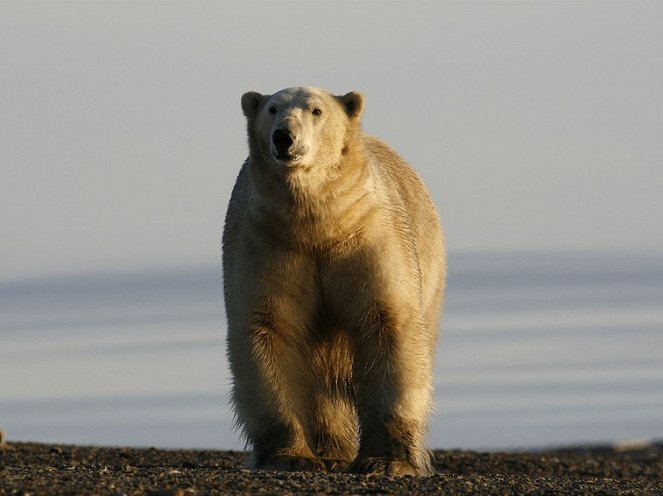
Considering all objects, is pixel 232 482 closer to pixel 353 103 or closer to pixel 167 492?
pixel 167 492

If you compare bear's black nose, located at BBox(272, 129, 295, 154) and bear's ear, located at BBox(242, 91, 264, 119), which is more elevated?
bear's ear, located at BBox(242, 91, 264, 119)

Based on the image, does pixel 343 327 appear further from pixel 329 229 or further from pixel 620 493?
pixel 620 493

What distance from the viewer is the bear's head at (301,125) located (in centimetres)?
934

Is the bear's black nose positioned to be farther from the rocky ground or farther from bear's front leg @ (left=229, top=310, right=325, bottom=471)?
the rocky ground

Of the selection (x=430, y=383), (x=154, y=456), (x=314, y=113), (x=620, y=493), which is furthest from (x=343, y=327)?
(x=154, y=456)


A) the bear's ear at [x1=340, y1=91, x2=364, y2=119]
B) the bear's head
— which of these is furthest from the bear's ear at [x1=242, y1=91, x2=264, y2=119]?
the bear's ear at [x1=340, y1=91, x2=364, y2=119]

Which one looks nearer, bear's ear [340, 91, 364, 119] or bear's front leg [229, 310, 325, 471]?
bear's front leg [229, 310, 325, 471]

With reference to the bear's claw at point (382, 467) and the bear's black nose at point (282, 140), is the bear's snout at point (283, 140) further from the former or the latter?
the bear's claw at point (382, 467)

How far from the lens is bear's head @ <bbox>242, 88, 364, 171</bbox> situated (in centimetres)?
934

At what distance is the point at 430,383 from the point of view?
33.9 ft

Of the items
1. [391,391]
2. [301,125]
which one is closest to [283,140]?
[301,125]

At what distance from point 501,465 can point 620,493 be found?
12.8 feet

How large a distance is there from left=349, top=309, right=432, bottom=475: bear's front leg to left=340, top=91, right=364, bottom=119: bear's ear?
1283 millimetres

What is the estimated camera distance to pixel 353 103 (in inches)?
403
